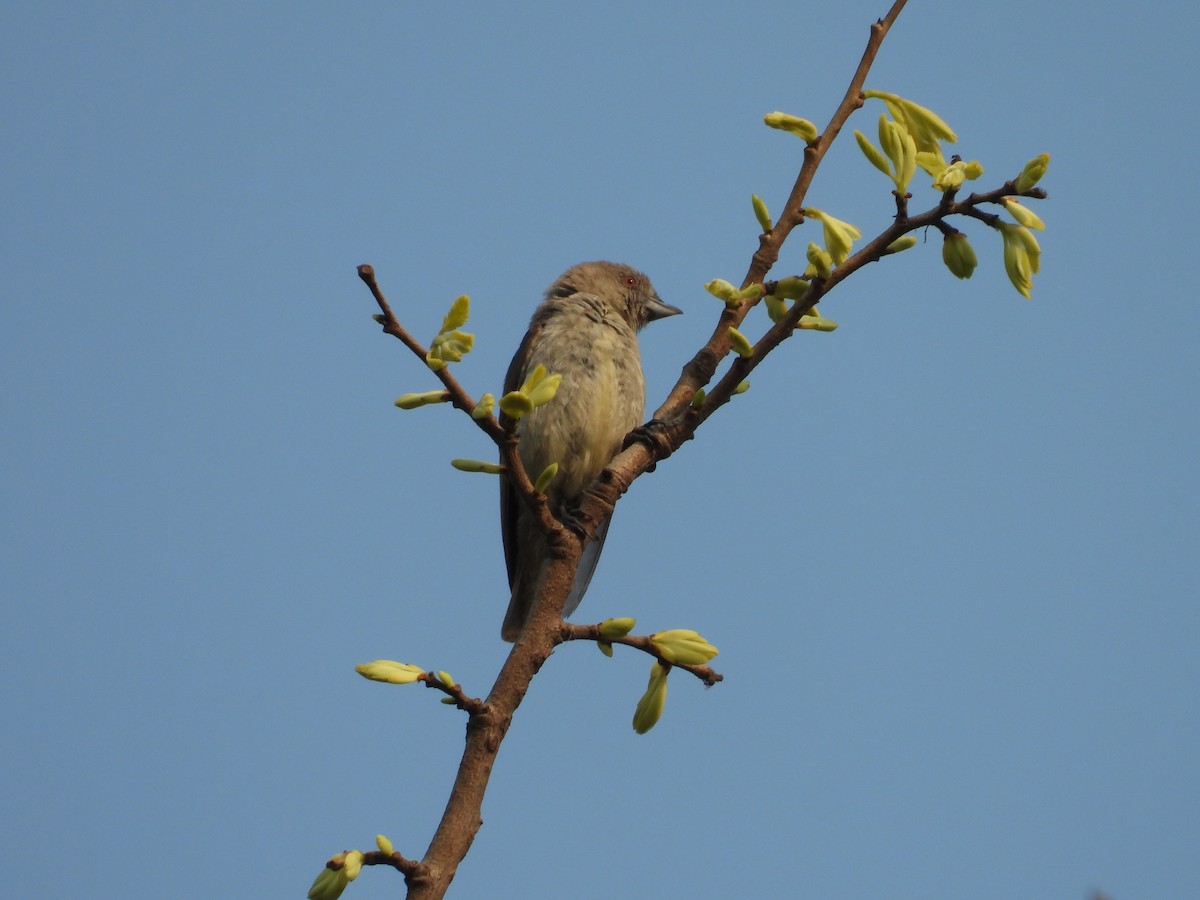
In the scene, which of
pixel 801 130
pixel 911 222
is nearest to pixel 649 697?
pixel 911 222

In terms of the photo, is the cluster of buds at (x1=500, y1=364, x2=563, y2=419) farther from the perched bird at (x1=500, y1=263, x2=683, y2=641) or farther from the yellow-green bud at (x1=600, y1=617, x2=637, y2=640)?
the perched bird at (x1=500, y1=263, x2=683, y2=641)

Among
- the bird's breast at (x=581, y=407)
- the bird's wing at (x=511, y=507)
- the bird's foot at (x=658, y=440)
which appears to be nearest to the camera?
the bird's foot at (x=658, y=440)

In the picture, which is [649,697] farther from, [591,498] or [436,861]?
[436,861]

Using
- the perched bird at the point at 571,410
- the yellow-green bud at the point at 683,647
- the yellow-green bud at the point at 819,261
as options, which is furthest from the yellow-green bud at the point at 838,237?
the perched bird at the point at 571,410

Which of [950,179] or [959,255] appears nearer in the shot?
[950,179]

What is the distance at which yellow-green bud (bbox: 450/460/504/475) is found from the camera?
343 centimetres

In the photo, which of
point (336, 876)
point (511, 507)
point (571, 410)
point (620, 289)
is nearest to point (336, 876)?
point (336, 876)

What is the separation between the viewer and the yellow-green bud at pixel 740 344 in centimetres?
332

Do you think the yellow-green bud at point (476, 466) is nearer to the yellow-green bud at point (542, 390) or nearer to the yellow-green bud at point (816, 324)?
the yellow-green bud at point (542, 390)

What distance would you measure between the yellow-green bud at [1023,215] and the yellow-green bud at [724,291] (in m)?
0.74

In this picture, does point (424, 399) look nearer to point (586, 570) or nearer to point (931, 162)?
point (931, 162)

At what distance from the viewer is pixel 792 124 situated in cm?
353

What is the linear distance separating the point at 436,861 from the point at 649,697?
86cm

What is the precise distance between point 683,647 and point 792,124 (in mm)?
1524
